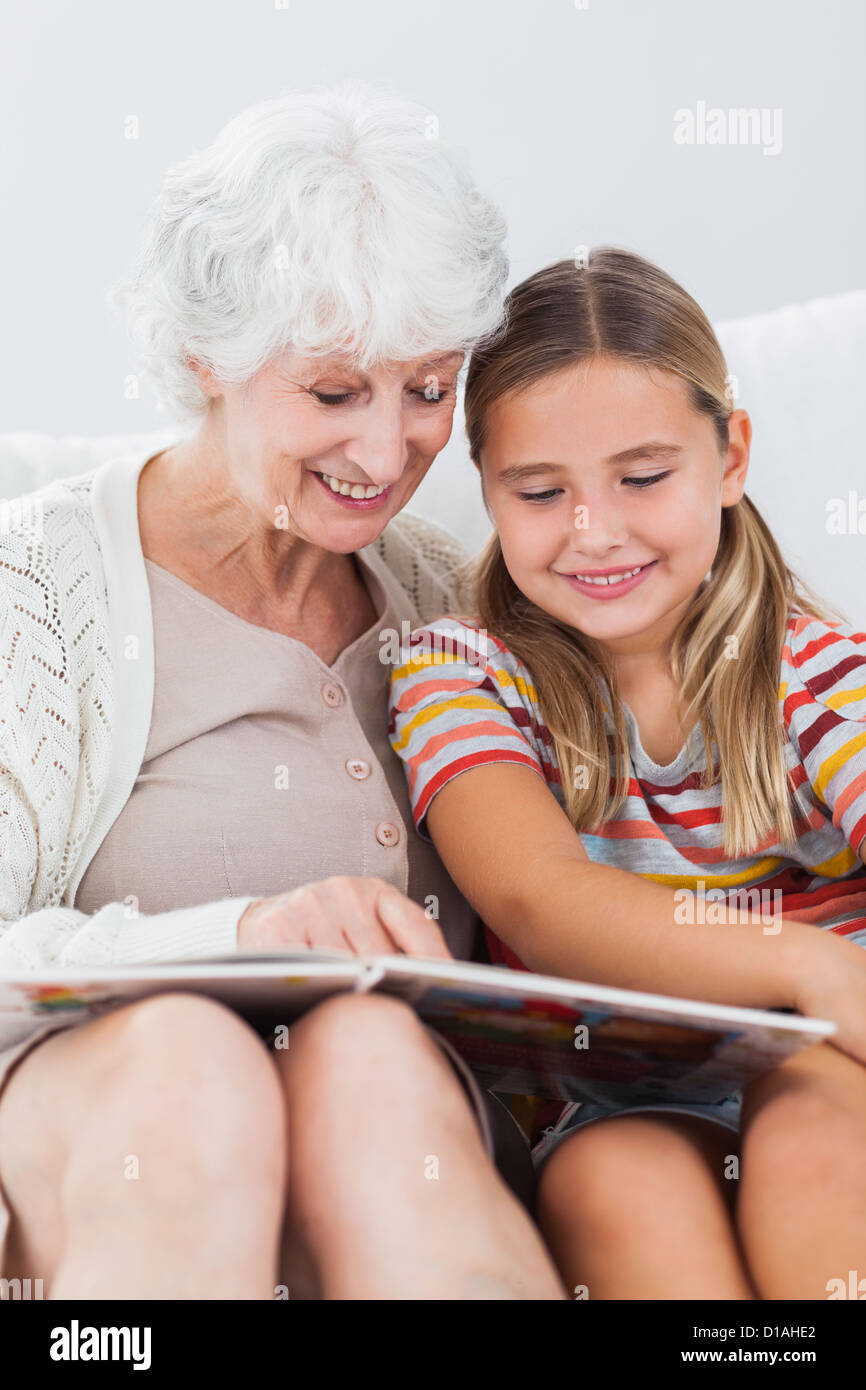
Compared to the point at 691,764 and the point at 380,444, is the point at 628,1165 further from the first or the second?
the point at 380,444

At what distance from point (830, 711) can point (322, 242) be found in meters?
0.63

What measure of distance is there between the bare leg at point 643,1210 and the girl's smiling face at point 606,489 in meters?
0.50

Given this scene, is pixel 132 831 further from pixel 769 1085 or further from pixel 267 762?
pixel 769 1085

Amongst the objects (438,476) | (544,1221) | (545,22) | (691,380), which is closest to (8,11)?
(545,22)

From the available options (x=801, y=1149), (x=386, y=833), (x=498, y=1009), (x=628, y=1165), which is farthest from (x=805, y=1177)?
(x=386, y=833)

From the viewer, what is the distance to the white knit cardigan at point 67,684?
1229 mm

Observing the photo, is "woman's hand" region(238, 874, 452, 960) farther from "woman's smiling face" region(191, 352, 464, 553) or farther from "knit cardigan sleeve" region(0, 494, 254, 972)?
"woman's smiling face" region(191, 352, 464, 553)

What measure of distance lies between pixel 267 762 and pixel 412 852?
0.58 feet

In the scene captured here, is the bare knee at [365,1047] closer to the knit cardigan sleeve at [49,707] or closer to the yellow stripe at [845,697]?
the knit cardigan sleeve at [49,707]

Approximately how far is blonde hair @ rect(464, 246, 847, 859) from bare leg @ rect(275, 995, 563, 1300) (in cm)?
53

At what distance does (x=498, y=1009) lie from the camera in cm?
87

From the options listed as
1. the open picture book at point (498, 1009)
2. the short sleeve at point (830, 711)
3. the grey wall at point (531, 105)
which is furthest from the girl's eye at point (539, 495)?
the grey wall at point (531, 105)

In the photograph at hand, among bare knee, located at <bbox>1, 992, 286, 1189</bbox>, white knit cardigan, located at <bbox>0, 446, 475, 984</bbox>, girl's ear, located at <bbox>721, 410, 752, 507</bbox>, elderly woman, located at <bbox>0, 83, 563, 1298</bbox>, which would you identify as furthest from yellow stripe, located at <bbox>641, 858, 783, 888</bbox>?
bare knee, located at <bbox>1, 992, 286, 1189</bbox>

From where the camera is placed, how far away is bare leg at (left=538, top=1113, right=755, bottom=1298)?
93 centimetres
